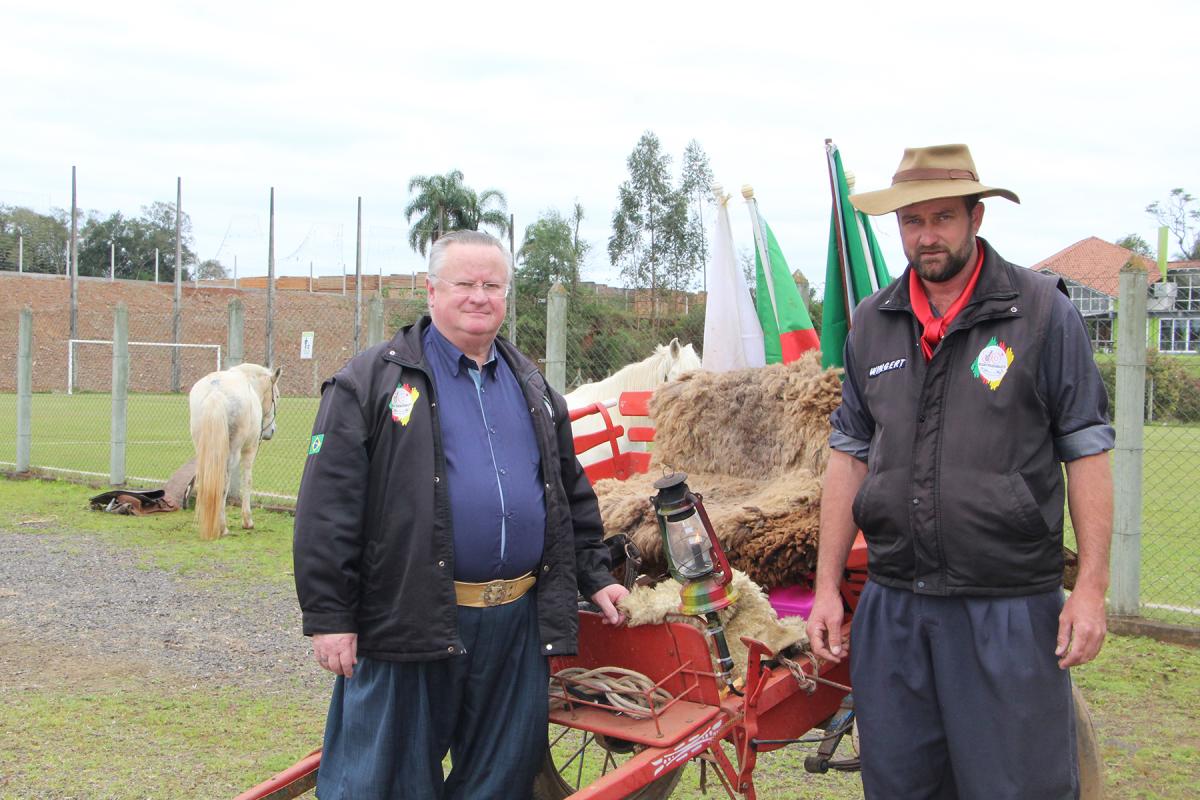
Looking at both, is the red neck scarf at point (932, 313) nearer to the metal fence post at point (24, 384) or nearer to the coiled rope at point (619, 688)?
the coiled rope at point (619, 688)

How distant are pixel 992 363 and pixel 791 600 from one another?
1246 mm

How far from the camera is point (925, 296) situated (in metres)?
2.64

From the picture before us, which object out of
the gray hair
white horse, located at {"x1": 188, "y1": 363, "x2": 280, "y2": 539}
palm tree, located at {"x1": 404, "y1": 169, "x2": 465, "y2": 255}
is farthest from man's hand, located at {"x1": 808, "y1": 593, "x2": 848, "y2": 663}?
palm tree, located at {"x1": 404, "y1": 169, "x2": 465, "y2": 255}

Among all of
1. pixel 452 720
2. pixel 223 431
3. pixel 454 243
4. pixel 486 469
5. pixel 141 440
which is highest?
pixel 454 243

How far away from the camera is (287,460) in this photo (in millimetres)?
15172

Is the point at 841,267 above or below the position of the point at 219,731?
above

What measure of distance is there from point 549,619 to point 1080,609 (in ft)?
4.32

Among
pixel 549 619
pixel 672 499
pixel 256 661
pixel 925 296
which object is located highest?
pixel 925 296

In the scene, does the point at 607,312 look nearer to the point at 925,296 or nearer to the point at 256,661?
the point at 256,661

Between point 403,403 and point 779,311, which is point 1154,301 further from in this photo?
point 403,403

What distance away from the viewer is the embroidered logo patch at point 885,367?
101 inches

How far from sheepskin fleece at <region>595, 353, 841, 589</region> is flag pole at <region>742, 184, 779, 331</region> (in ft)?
2.42

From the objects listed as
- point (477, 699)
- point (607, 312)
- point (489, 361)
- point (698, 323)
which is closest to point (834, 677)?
point (477, 699)

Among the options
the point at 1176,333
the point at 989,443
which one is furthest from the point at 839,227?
the point at 1176,333
